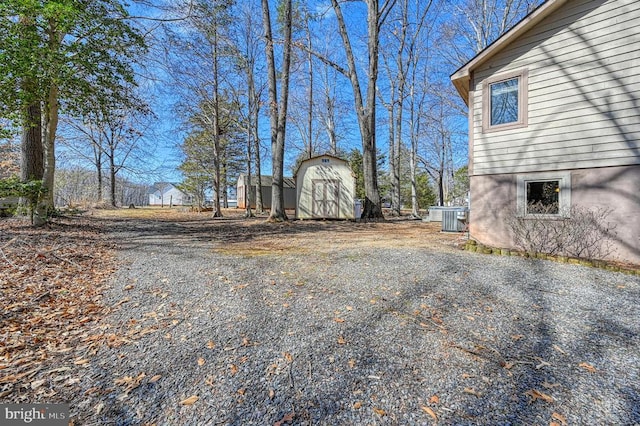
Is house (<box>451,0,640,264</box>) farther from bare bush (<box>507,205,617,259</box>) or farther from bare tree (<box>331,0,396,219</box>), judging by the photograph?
bare tree (<box>331,0,396,219</box>)

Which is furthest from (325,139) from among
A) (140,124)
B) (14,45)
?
(14,45)

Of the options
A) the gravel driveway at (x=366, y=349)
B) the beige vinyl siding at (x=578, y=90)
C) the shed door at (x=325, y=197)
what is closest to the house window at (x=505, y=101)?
the beige vinyl siding at (x=578, y=90)

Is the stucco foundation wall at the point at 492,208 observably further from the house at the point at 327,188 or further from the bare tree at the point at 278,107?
the house at the point at 327,188

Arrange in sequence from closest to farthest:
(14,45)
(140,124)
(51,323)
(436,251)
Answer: (51,323) < (14,45) < (436,251) < (140,124)

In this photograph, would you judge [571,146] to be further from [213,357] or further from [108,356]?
[108,356]

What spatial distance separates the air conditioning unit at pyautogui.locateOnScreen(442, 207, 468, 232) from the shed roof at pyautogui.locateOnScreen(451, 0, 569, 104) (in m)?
3.86

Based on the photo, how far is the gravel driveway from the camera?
5.40ft

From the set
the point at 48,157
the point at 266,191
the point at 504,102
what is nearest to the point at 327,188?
the point at 504,102

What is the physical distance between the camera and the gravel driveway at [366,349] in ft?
5.40

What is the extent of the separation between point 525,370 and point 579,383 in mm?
300

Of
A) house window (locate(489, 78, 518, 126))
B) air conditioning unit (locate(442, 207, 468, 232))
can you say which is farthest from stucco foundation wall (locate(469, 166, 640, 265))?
air conditioning unit (locate(442, 207, 468, 232))

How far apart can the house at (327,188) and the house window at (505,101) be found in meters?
7.73

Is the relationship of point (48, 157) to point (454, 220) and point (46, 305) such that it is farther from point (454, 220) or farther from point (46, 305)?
point (454, 220)

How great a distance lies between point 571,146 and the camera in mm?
5223
